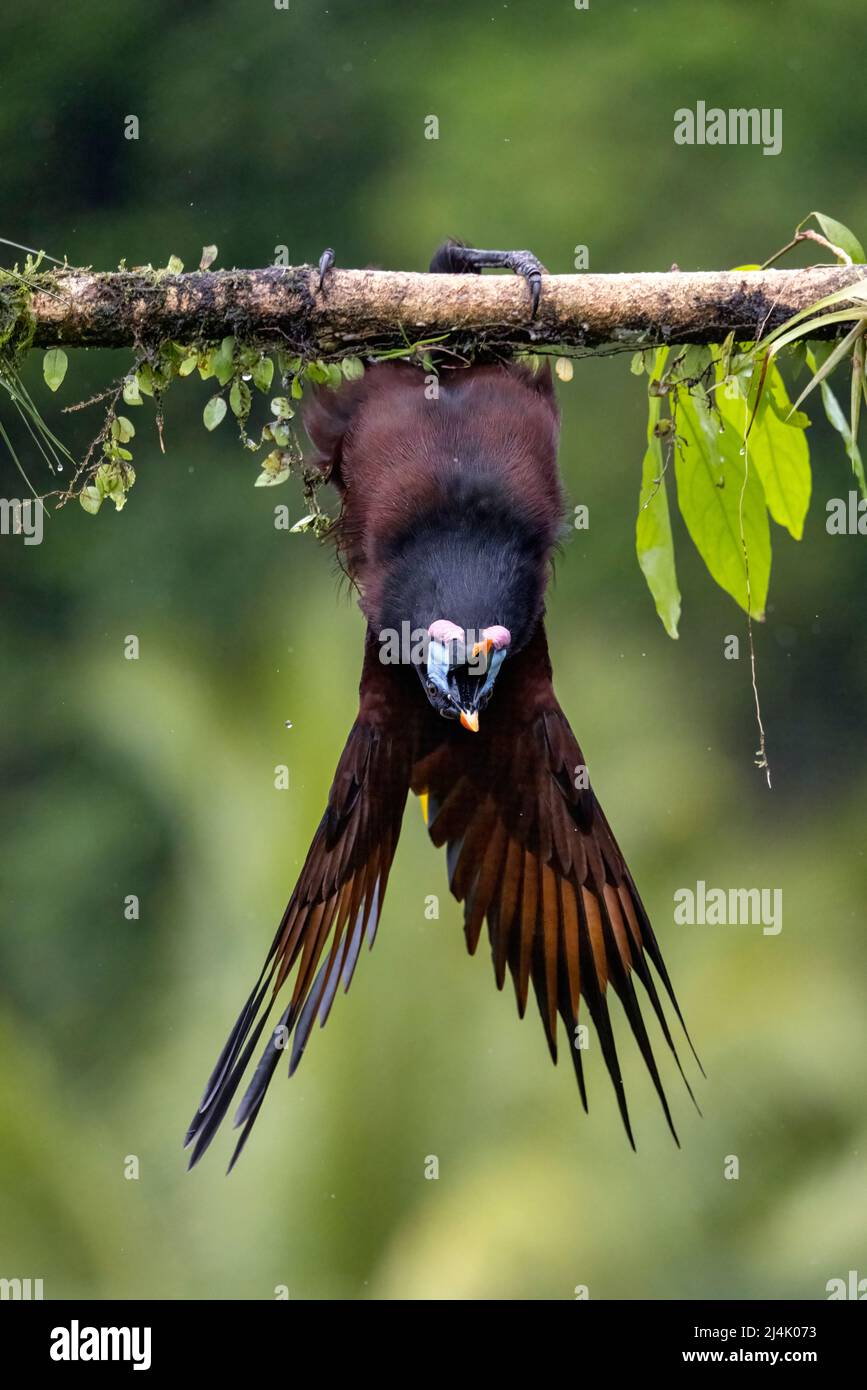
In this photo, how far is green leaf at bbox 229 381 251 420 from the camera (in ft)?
8.32

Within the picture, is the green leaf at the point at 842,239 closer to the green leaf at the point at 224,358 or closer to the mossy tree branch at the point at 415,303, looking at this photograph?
the mossy tree branch at the point at 415,303

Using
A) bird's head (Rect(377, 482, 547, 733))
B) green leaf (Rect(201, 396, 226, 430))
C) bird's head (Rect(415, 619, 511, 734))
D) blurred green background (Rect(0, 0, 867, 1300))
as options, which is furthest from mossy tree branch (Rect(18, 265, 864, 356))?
blurred green background (Rect(0, 0, 867, 1300))

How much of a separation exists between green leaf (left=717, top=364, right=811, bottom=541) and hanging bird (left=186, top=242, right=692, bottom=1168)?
306 mm

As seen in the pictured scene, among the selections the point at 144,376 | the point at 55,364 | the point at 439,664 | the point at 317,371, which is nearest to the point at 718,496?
the point at 439,664

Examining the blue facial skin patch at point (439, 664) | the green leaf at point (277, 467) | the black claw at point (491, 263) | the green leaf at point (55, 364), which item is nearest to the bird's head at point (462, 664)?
the blue facial skin patch at point (439, 664)

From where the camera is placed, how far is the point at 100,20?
19.7ft

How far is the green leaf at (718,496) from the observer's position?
2586 mm

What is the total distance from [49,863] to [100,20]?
2.95m

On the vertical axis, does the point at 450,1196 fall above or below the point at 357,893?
below

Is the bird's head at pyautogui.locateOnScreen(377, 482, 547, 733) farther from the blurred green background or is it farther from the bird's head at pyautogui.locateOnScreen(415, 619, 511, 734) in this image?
the blurred green background

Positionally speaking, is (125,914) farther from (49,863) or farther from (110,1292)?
(110,1292)

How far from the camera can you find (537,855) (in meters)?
2.82

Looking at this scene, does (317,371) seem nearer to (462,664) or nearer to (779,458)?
(462,664)

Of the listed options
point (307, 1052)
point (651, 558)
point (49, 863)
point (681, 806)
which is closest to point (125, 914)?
point (49, 863)
